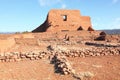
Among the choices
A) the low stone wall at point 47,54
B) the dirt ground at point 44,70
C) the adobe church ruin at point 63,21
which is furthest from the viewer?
the adobe church ruin at point 63,21

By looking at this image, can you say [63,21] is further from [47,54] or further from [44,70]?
[44,70]

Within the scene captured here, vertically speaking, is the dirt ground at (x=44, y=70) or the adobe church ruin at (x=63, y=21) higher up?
the adobe church ruin at (x=63, y=21)

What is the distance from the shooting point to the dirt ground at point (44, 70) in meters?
9.80

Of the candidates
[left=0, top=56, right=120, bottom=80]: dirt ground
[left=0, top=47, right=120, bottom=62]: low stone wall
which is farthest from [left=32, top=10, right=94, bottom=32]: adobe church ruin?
[left=0, top=56, right=120, bottom=80]: dirt ground

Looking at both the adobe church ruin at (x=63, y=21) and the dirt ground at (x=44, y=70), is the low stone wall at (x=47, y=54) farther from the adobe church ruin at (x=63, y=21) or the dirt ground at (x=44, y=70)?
the adobe church ruin at (x=63, y=21)

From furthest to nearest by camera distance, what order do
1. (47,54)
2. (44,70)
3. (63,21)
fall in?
(63,21) < (47,54) < (44,70)

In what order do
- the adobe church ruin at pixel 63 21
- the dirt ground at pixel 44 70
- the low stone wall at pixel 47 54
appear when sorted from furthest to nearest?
the adobe church ruin at pixel 63 21
the low stone wall at pixel 47 54
the dirt ground at pixel 44 70

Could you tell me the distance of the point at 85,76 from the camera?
960 cm

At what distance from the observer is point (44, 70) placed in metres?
11.1

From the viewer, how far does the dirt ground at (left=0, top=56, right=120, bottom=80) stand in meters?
9.80

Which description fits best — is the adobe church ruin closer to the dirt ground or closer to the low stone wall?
the low stone wall

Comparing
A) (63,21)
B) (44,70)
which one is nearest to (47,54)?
(44,70)

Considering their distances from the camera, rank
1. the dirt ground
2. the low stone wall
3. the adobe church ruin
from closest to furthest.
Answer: the dirt ground
the low stone wall
the adobe church ruin

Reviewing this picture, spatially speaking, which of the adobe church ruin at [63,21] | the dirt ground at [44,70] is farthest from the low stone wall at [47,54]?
the adobe church ruin at [63,21]
